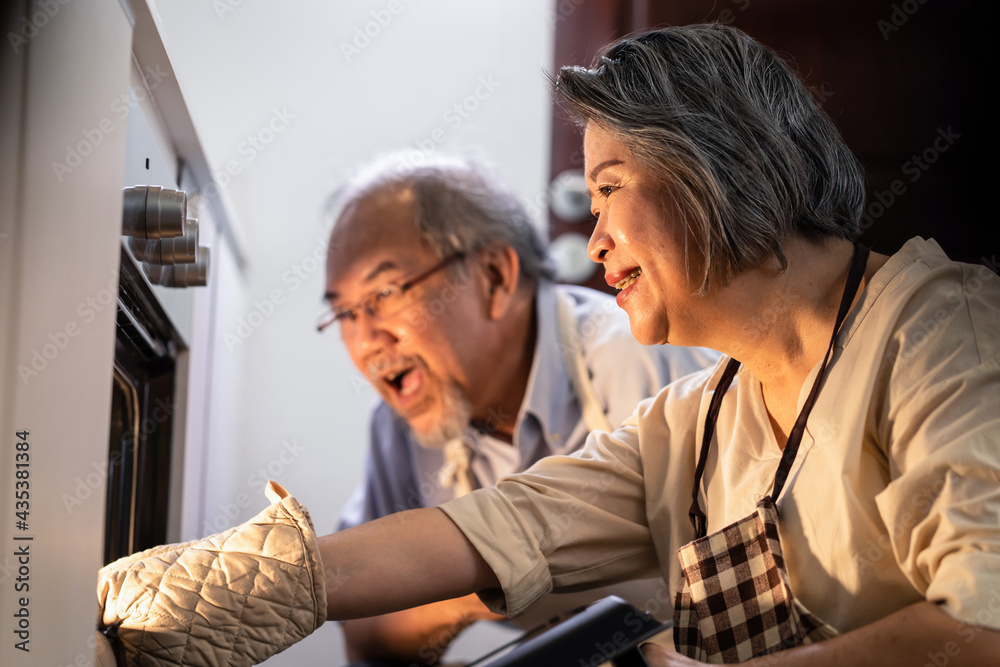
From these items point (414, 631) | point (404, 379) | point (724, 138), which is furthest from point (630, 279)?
point (404, 379)

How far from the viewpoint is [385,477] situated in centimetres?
176

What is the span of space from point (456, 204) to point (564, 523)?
0.95m

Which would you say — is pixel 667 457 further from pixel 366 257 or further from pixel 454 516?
pixel 366 257

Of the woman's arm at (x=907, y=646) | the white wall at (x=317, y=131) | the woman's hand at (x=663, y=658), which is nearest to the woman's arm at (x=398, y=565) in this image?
the woman's hand at (x=663, y=658)

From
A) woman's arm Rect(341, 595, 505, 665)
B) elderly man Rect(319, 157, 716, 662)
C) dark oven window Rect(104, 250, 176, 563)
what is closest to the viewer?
dark oven window Rect(104, 250, 176, 563)

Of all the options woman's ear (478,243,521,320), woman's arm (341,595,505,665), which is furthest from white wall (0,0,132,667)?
woman's ear (478,243,521,320)

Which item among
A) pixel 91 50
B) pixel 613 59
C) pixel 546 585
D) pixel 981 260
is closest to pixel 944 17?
pixel 981 260

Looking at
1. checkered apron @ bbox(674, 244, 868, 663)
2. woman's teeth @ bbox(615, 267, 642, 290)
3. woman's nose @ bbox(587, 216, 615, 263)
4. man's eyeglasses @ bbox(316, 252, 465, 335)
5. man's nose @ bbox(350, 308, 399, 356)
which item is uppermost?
woman's nose @ bbox(587, 216, 615, 263)

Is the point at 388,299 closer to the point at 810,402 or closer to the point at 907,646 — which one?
the point at 810,402

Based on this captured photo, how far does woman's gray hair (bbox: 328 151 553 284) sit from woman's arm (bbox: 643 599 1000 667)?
3.63 ft

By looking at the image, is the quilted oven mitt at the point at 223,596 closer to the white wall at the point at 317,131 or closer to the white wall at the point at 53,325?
the white wall at the point at 53,325

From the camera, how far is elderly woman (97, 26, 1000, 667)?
2.23 ft

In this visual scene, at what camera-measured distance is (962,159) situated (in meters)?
1.49

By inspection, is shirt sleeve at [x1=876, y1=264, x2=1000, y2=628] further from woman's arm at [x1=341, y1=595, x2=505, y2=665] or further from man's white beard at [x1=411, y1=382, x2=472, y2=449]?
man's white beard at [x1=411, y1=382, x2=472, y2=449]
